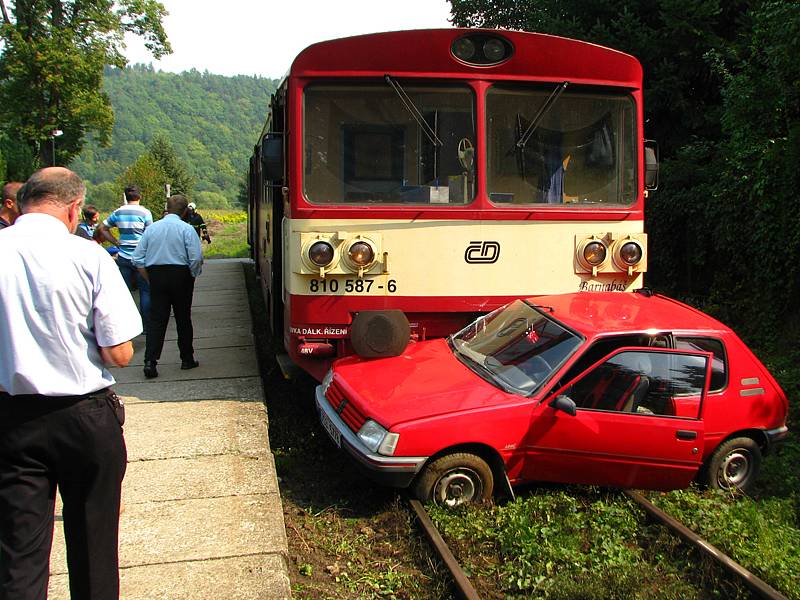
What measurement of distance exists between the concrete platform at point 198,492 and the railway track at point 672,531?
2.80 ft

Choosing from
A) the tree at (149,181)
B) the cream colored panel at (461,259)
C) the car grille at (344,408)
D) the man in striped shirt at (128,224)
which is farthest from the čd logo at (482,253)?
the tree at (149,181)

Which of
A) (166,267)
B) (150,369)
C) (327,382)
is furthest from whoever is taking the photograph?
Answer: (150,369)

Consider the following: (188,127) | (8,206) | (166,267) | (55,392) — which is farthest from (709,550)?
(188,127)

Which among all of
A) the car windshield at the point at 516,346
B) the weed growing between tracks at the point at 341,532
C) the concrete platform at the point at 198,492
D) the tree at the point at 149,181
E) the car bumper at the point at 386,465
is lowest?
the weed growing between tracks at the point at 341,532

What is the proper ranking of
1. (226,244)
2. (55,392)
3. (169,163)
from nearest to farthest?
(55,392) < (226,244) < (169,163)

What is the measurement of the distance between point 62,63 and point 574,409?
131ft

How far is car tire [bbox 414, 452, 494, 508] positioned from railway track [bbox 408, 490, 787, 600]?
5.2 inches

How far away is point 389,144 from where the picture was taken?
6.59 meters

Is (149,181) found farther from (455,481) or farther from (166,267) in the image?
(455,481)

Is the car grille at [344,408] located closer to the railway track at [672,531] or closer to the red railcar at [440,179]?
the red railcar at [440,179]

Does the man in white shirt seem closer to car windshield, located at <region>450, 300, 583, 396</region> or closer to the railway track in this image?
the railway track

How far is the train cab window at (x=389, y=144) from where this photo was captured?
6.53m

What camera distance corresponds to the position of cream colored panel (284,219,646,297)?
6.52m

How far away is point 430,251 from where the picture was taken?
6.60 m
